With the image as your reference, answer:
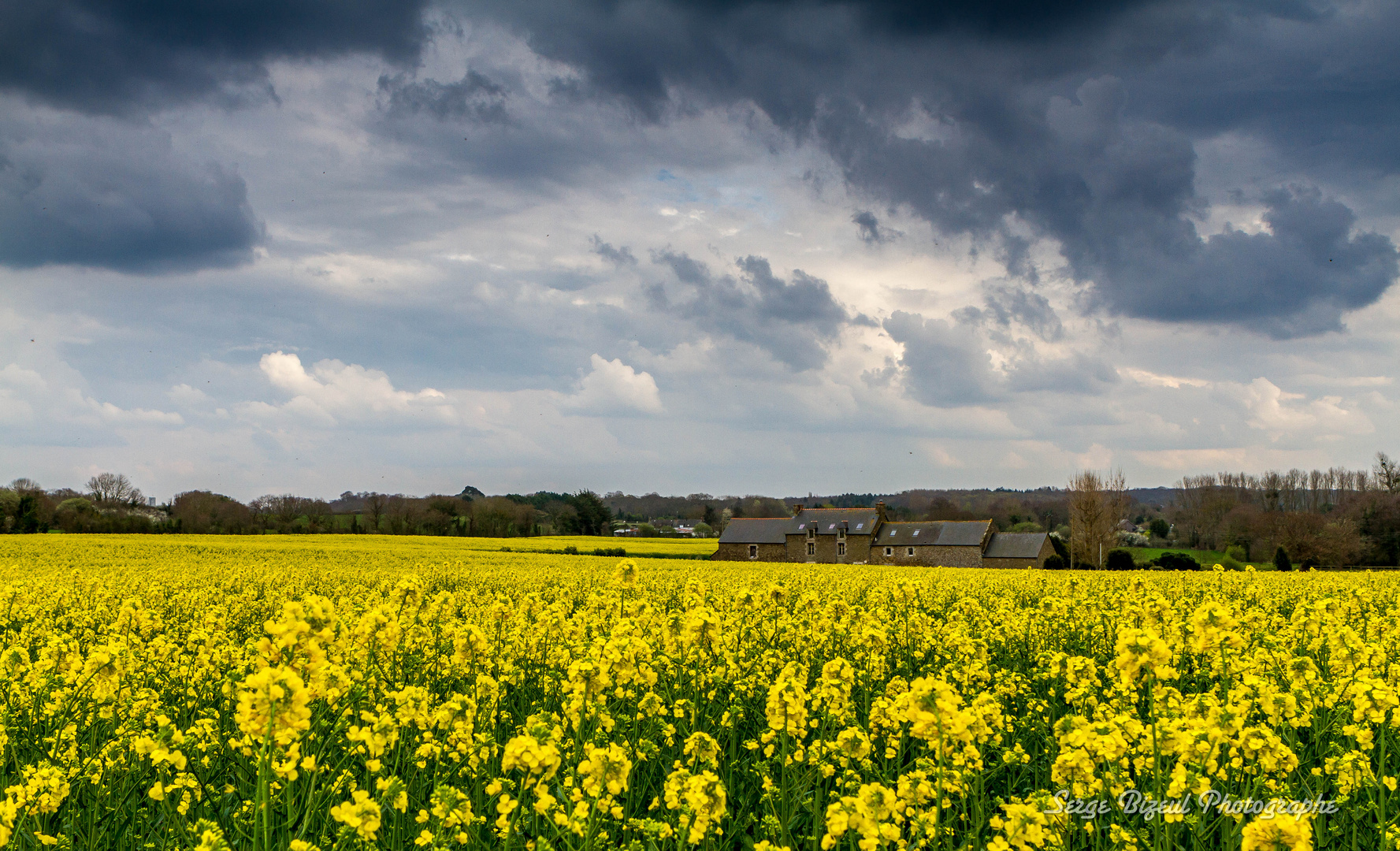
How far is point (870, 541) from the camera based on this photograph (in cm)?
6744

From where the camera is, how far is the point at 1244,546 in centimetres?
6794

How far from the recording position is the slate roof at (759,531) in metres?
69.1

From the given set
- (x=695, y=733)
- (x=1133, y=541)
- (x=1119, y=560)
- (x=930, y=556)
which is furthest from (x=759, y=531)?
(x=695, y=733)

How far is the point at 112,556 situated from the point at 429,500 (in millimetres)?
55097

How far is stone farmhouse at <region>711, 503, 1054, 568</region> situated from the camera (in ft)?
205

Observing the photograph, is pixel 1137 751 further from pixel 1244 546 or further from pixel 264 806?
pixel 1244 546

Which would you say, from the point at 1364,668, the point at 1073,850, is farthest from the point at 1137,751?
the point at 1364,668

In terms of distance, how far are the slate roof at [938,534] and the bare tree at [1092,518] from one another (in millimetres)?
6651

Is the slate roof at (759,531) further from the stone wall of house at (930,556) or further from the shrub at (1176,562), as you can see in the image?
the shrub at (1176,562)

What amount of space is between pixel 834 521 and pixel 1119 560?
73.1ft

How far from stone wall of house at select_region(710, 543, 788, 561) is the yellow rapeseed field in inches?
2261

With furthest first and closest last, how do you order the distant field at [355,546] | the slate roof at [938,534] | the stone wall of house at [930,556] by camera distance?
the slate roof at [938,534] → the stone wall of house at [930,556] → the distant field at [355,546]

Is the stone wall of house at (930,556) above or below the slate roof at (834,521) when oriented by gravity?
below

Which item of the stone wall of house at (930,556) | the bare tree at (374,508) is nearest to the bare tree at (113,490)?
the bare tree at (374,508)
